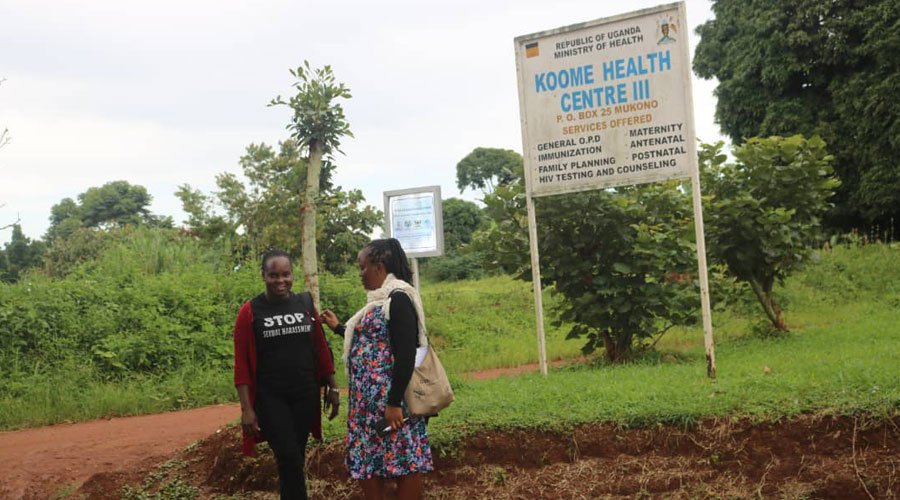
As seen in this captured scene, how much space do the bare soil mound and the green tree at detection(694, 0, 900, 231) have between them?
55.8 ft

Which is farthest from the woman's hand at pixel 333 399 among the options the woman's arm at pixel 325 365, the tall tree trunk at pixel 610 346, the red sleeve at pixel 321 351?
the tall tree trunk at pixel 610 346

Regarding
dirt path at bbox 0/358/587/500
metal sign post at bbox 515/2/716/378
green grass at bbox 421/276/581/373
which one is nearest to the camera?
dirt path at bbox 0/358/587/500

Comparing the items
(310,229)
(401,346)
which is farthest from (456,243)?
(401,346)

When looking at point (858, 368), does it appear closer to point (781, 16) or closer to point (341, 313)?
point (341, 313)

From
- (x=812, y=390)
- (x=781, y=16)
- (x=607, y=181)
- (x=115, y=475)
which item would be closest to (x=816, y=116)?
(x=781, y=16)

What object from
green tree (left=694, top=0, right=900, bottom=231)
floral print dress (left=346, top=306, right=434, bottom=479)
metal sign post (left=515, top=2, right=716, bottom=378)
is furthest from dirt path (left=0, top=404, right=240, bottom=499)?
green tree (left=694, top=0, right=900, bottom=231)

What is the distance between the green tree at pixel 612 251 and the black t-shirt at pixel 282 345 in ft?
13.7

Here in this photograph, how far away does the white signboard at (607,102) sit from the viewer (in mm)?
6676

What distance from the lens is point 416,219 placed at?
9531mm

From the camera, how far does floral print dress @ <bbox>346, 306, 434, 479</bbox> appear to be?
154 inches

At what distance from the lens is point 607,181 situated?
698 centimetres

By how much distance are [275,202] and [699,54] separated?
1802cm

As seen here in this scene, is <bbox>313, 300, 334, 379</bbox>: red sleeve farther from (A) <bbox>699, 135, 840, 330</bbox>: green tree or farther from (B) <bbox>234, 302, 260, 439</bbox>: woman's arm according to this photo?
(A) <bbox>699, 135, 840, 330</bbox>: green tree

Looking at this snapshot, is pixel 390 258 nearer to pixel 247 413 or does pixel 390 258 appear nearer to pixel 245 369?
pixel 245 369
